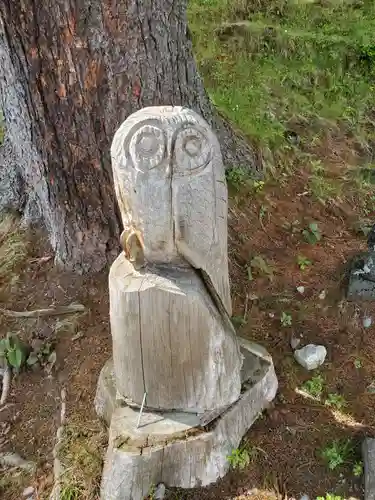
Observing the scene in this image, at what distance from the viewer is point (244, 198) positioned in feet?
14.9

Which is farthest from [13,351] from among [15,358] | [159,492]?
[159,492]

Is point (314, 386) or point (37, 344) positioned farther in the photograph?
point (37, 344)

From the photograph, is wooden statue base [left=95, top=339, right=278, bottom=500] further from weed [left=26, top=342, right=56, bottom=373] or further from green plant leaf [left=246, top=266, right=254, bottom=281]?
green plant leaf [left=246, top=266, right=254, bottom=281]

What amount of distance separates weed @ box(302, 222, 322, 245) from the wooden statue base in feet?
5.79

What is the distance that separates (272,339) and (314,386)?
0.43 metres

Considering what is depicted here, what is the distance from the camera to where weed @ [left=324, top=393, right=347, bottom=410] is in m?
3.25

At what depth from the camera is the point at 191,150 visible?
2.11 metres

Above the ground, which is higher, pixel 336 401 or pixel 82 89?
pixel 82 89

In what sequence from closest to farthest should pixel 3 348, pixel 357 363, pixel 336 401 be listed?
1. pixel 336 401
2. pixel 357 363
3. pixel 3 348

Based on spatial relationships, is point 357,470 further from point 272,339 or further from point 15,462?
point 15,462

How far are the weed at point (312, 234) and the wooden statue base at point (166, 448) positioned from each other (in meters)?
1.76

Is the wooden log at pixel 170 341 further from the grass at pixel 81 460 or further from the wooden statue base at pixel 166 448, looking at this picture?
the grass at pixel 81 460

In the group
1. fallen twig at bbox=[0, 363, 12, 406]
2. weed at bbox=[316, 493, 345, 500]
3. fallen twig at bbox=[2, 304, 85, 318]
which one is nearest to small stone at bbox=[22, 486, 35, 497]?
fallen twig at bbox=[0, 363, 12, 406]

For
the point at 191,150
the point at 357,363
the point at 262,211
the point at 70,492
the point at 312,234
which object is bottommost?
the point at 70,492
